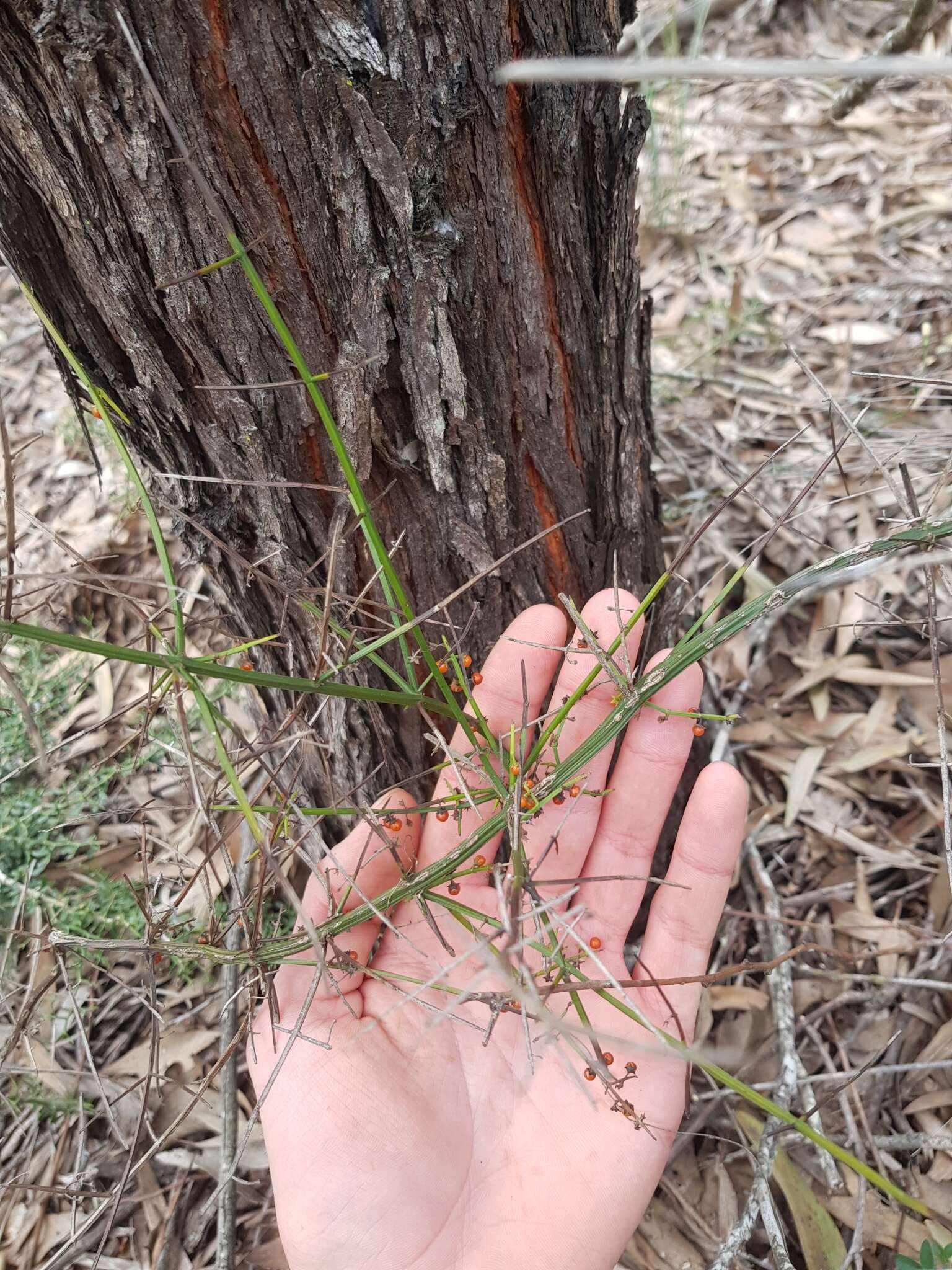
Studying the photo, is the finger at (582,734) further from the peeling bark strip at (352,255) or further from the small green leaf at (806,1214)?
the small green leaf at (806,1214)

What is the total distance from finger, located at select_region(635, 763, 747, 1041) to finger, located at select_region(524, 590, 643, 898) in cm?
12

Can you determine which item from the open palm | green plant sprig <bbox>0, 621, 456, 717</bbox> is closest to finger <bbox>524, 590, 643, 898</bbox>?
the open palm

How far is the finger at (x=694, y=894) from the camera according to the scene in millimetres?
1052

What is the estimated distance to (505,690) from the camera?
3.59ft

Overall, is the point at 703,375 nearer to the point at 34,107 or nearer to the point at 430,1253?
the point at 34,107

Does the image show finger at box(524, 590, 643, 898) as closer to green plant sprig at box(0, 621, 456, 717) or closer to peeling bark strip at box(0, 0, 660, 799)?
peeling bark strip at box(0, 0, 660, 799)

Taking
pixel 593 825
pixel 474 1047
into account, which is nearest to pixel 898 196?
pixel 593 825

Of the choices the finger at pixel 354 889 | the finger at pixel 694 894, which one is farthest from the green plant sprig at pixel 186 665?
the finger at pixel 694 894

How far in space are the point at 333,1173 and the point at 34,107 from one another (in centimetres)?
115

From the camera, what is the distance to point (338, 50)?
2.29 ft

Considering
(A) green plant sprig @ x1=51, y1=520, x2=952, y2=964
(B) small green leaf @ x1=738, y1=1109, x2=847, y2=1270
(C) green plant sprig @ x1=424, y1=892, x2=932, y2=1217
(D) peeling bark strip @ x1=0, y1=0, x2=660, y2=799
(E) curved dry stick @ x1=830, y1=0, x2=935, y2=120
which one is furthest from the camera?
(E) curved dry stick @ x1=830, y1=0, x2=935, y2=120

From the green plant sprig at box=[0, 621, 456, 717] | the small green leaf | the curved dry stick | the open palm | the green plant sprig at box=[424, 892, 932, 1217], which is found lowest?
the small green leaf

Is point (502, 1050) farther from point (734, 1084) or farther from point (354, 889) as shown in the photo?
point (734, 1084)

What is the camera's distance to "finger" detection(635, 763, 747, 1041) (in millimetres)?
1052
